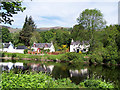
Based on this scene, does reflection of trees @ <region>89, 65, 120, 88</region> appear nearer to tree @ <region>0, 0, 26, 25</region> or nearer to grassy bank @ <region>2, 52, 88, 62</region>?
tree @ <region>0, 0, 26, 25</region>

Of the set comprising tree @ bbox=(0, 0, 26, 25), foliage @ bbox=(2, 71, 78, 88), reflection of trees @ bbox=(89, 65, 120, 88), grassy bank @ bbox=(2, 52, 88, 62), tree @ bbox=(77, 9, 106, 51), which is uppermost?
tree @ bbox=(77, 9, 106, 51)

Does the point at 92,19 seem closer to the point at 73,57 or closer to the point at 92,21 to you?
the point at 92,21

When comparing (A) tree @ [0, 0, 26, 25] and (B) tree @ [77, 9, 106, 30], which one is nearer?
(A) tree @ [0, 0, 26, 25]

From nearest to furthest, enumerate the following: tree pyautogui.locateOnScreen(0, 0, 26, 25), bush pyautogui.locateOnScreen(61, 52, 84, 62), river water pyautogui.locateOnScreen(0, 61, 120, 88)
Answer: tree pyautogui.locateOnScreen(0, 0, 26, 25), river water pyautogui.locateOnScreen(0, 61, 120, 88), bush pyautogui.locateOnScreen(61, 52, 84, 62)

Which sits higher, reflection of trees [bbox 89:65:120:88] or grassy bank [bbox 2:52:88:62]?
grassy bank [bbox 2:52:88:62]

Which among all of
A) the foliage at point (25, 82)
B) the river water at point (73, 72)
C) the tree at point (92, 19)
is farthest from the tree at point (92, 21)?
the foliage at point (25, 82)

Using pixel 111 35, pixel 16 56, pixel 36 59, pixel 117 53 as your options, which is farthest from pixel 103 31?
pixel 16 56

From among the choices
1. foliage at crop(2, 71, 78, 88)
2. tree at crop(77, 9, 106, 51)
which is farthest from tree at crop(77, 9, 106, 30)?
foliage at crop(2, 71, 78, 88)

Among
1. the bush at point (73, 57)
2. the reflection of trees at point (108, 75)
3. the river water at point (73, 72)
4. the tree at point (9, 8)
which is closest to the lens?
the tree at point (9, 8)

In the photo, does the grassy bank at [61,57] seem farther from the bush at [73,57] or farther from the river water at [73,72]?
the river water at [73,72]

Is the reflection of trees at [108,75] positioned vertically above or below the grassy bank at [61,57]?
below

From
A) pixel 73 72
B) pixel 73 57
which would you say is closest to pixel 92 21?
pixel 73 57

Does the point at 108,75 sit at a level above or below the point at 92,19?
below

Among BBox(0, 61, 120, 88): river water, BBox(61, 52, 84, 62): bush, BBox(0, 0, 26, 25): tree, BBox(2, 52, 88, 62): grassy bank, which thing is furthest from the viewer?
BBox(2, 52, 88, 62): grassy bank
